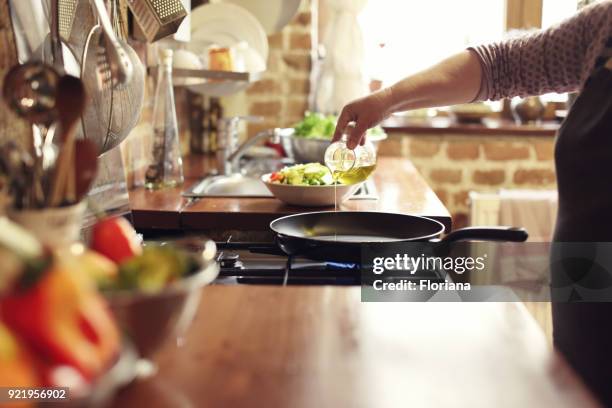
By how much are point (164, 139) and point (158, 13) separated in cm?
63

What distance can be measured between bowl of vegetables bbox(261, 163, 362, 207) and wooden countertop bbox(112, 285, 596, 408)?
3.06 feet

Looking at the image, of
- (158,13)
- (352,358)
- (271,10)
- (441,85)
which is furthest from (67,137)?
(271,10)

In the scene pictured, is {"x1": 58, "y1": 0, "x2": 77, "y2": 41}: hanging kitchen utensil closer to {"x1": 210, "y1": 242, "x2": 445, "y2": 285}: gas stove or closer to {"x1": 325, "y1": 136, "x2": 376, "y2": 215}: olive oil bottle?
{"x1": 210, "y1": 242, "x2": 445, "y2": 285}: gas stove

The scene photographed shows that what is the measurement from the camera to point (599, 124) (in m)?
1.37

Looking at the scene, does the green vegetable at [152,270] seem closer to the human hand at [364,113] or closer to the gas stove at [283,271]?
the gas stove at [283,271]

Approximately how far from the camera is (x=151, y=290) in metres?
0.65

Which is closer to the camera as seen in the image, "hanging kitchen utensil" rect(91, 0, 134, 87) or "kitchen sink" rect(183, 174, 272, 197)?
"hanging kitchen utensil" rect(91, 0, 134, 87)

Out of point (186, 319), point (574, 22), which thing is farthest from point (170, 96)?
point (186, 319)

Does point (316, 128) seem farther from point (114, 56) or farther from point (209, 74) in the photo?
point (114, 56)

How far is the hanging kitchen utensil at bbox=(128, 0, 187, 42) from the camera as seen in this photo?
1593 millimetres

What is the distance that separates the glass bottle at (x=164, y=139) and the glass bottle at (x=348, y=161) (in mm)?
559

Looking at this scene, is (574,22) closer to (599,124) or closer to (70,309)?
(599,124)

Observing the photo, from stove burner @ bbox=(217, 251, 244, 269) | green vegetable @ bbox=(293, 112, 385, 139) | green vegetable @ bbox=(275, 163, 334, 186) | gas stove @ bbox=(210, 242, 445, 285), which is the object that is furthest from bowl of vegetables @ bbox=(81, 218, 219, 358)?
green vegetable @ bbox=(293, 112, 385, 139)

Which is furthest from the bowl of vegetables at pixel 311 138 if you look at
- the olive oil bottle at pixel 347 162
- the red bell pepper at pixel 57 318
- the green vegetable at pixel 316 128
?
the red bell pepper at pixel 57 318
